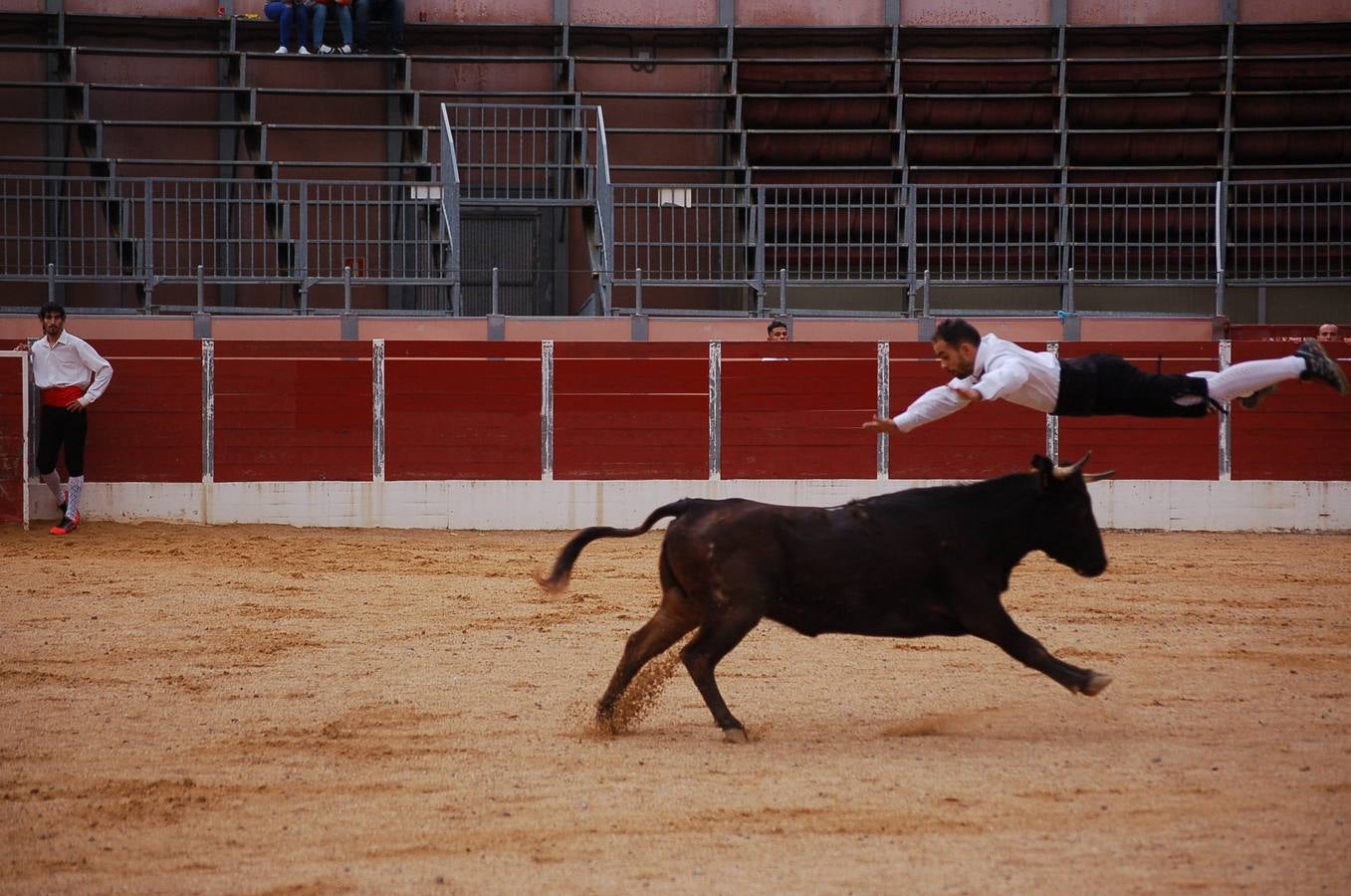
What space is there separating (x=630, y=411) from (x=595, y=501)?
0.83 meters

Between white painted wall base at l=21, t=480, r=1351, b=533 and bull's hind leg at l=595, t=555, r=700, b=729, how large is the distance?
7.39 metres

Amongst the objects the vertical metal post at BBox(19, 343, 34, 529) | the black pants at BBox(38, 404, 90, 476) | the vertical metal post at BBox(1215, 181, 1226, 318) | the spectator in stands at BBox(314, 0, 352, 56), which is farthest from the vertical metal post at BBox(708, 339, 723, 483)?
the spectator in stands at BBox(314, 0, 352, 56)

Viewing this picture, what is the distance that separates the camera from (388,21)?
17.2m

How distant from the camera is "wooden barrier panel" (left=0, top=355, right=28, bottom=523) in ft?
40.4

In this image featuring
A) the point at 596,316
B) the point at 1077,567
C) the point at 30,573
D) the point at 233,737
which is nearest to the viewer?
the point at 233,737

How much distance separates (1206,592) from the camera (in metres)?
9.12

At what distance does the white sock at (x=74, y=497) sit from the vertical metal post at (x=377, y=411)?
2352 millimetres

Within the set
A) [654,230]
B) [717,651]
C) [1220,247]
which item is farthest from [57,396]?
[1220,247]

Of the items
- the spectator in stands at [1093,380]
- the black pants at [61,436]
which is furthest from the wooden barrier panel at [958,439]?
the spectator in stands at [1093,380]

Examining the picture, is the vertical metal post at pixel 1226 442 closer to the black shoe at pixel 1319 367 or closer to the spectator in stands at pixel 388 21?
the black shoe at pixel 1319 367

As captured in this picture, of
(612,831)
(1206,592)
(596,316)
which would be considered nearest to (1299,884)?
(612,831)

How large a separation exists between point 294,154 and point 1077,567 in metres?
13.4

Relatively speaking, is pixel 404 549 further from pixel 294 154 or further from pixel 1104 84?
pixel 1104 84

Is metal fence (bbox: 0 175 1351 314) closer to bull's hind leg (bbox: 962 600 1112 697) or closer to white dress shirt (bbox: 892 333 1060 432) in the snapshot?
white dress shirt (bbox: 892 333 1060 432)
